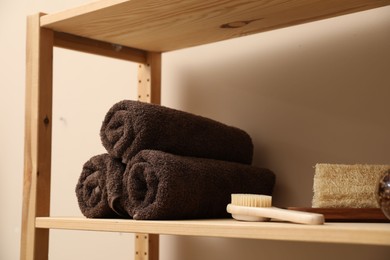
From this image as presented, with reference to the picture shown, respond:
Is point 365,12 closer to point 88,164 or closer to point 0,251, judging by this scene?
point 88,164

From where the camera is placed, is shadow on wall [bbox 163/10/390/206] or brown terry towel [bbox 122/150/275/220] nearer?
brown terry towel [bbox 122/150/275/220]

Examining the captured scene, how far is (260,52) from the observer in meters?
1.05

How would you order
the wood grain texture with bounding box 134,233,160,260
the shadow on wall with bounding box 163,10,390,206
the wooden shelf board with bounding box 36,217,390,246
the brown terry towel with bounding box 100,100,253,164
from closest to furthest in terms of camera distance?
the wooden shelf board with bounding box 36,217,390,246 < the brown terry towel with bounding box 100,100,253,164 < the shadow on wall with bounding box 163,10,390,206 < the wood grain texture with bounding box 134,233,160,260

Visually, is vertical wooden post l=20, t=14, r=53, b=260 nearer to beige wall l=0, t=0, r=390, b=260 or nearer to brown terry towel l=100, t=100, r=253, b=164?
brown terry towel l=100, t=100, r=253, b=164

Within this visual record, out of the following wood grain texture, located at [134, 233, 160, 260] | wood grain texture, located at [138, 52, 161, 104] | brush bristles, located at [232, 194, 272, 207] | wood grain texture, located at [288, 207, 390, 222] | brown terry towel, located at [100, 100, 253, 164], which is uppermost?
wood grain texture, located at [138, 52, 161, 104]

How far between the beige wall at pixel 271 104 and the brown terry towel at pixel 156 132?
154mm

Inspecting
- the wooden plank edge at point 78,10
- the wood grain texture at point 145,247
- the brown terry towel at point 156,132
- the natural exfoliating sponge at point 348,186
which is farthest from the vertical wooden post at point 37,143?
the natural exfoliating sponge at point 348,186

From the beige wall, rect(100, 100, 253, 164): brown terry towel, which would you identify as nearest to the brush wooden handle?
rect(100, 100, 253, 164): brown terry towel

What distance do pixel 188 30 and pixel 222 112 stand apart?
187 mm

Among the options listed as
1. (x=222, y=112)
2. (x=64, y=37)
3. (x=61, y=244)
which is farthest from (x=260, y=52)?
(x=61, y=244)

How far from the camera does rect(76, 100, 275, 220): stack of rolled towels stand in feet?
2.52

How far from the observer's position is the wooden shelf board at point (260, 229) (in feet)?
1.76

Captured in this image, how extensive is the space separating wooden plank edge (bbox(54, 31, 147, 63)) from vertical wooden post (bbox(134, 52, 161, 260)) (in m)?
0.02

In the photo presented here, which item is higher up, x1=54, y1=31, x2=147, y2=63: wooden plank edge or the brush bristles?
x1=54, y1=31, x2=147, y2=63: wooden plank edge
